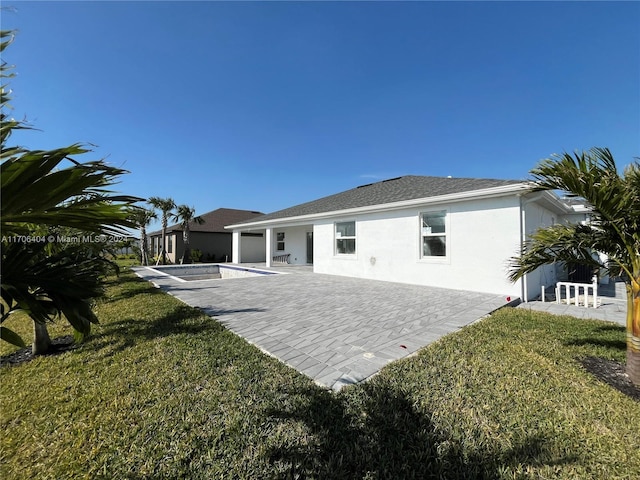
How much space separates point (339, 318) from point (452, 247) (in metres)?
5.41

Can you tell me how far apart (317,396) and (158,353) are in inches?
109

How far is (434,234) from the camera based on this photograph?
31.7 feet

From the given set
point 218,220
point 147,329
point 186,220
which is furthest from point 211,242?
point 147,329

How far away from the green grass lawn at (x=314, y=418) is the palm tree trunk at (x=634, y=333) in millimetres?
429

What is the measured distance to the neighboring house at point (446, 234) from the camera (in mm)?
7922

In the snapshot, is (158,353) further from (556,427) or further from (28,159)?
(556,427)

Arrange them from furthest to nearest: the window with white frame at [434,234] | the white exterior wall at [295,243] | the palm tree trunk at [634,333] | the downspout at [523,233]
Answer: the white exterior wall at [295,243], the window with white frame at [434,234], the downspout at [523,233], the palm tree trunk at [634,333]

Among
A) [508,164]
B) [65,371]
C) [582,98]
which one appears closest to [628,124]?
[582,98]

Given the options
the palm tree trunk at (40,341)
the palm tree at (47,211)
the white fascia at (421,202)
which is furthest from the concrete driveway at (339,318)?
the white fascia at (421,202)

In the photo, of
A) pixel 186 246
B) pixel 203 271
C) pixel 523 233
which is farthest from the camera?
pixel 186 246

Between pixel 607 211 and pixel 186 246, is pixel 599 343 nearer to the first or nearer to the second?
pixel 607 211

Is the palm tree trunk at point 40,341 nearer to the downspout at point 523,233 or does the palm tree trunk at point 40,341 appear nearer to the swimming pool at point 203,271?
the downspout at point 523,233

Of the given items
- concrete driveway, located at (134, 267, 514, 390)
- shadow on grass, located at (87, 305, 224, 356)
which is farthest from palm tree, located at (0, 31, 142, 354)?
shadow on grass, located at (87, 305, 224, 356)

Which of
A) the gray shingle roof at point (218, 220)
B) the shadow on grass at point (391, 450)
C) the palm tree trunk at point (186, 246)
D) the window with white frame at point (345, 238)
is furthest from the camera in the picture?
the gray shingle roof at point (218, 220)
